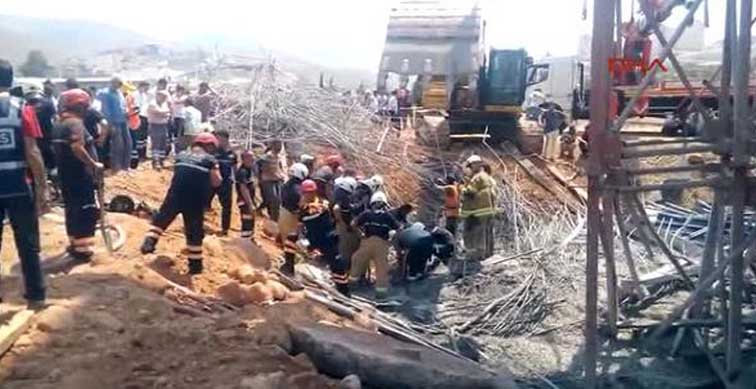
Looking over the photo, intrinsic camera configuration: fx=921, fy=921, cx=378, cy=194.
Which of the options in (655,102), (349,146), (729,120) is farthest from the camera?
(655,102)

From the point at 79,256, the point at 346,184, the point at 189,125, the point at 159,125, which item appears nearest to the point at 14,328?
the point at 79,256

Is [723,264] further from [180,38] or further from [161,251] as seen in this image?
[180,38]

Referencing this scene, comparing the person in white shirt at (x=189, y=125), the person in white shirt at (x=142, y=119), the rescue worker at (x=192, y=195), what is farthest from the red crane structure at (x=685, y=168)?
the person in white shirt at (x=142, y=119)

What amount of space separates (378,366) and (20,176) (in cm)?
287

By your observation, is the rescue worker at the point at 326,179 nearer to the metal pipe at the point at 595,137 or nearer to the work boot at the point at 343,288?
A: the work boot at the point at 343,288

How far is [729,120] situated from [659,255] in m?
4.63

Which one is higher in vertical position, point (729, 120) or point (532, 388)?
point (729, 120)

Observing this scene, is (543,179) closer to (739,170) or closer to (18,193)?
(739,170)

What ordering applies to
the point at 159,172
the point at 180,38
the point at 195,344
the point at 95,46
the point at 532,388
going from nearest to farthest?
the point at 195,344 → the point at 532,388 → the point at 159,172 → the point at 95,46 → the point at 180,38

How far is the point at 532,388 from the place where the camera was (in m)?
8.16

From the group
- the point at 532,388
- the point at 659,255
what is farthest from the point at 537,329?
the point at 659,255

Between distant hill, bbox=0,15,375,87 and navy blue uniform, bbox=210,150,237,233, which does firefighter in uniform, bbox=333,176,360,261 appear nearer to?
navy blue uniform, bbox=210,150,237,233

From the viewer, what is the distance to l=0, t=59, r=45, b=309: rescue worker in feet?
21.0

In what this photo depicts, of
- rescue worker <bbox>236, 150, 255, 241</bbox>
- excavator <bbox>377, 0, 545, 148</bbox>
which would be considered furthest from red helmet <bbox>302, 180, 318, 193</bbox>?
excavator <bbox>377, 0, 545, 148</bbox>
